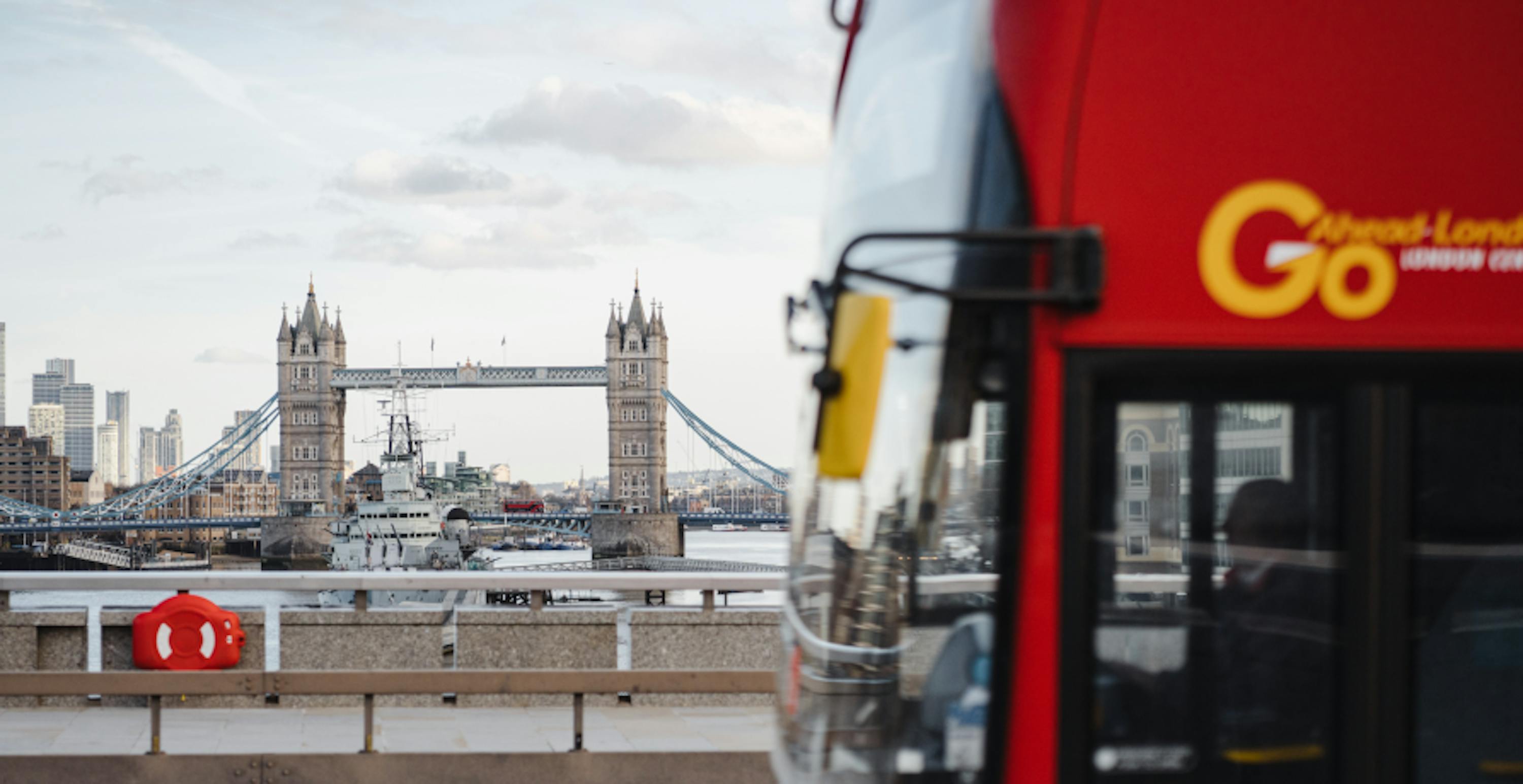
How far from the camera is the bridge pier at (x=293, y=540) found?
78.2 metres

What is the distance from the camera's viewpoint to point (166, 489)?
8712cm

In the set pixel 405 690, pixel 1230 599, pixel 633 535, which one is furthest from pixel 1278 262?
pixel 633 535

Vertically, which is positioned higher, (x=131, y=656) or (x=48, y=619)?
(x=48, y=619)

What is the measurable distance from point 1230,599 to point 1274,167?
73 cm

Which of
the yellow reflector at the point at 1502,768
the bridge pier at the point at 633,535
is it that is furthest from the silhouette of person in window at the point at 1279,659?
the bridge pier at the point at 633,535

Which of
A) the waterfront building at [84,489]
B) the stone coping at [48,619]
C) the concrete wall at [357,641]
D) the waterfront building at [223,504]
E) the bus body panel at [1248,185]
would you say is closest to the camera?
the bus body panel at [1248,185]

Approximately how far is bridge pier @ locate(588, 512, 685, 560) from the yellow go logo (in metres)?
79.6

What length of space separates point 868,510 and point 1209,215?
0.76 metres

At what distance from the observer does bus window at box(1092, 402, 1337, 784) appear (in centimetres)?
246

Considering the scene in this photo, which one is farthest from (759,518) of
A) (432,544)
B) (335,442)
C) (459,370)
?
(335,442)

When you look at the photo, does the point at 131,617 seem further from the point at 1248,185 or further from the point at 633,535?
the point at 633,535

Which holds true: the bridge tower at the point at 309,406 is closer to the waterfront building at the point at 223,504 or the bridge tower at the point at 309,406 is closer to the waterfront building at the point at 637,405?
the waterfront building at the point at 223,504

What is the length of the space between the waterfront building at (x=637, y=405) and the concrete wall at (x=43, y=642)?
97.2 m

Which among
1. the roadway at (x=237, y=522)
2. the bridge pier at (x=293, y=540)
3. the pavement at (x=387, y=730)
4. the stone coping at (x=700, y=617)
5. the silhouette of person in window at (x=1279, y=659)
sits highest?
the silhouette of person in window at (x=1279, y=659)
